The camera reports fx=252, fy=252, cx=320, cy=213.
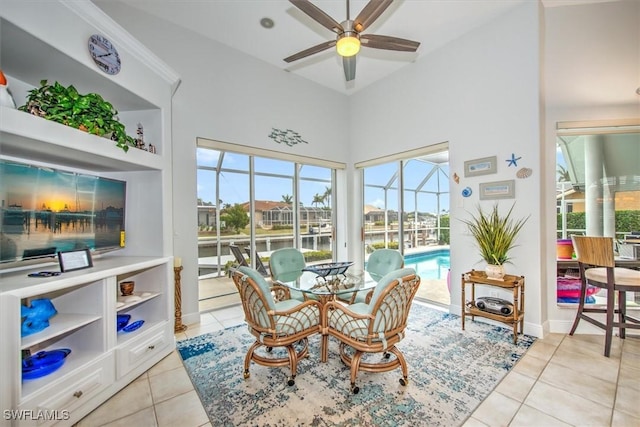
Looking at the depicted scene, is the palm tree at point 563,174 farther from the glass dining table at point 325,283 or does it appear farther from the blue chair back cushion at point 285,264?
the blue chair back cushion at point 285,264

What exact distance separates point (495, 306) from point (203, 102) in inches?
170

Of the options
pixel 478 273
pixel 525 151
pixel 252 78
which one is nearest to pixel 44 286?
pixel 252 78

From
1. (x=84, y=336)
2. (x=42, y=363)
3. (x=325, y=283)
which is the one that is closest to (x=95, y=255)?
(x=84, y=336)

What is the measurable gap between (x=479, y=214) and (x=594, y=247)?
3.38ft

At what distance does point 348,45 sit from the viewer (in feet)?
6.93

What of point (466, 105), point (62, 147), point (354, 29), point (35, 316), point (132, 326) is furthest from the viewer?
point (466, 105)

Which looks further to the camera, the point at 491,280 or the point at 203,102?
the point at 203,102

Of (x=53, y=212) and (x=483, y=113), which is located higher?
(x=483, y=113)

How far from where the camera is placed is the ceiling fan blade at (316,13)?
1849mm

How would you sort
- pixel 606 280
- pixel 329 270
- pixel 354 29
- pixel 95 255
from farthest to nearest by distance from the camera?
pixel 329 270 < pixel 606 280 < pixel 95 255 < pixel 354 29

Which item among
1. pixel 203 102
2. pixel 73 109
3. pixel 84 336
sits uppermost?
pixel 203 102

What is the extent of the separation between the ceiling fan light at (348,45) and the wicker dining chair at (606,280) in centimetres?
295

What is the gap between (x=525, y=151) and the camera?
9.18ft

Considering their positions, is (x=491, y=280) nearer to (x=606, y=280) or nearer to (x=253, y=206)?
(x=606, y=280)
